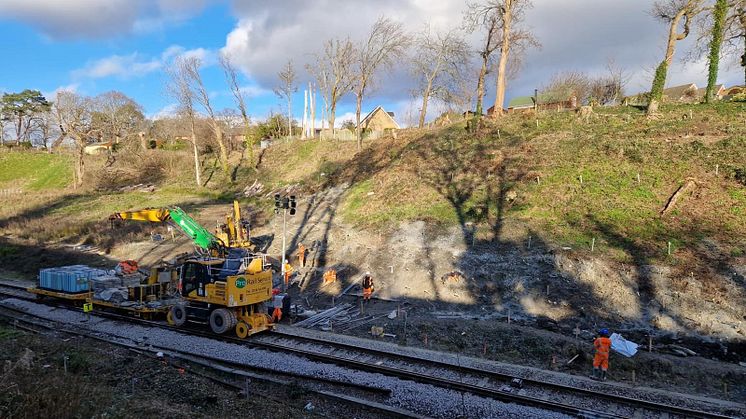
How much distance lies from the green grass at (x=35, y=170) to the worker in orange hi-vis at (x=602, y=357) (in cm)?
6565

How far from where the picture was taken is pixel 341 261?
2544 centimetres

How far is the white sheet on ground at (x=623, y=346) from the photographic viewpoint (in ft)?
46.2

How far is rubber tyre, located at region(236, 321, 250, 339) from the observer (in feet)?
51.1

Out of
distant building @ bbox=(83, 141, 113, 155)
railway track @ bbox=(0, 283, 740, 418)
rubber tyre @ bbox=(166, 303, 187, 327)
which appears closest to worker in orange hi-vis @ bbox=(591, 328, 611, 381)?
railway track @ bbox=(0, 283, 740, 418)

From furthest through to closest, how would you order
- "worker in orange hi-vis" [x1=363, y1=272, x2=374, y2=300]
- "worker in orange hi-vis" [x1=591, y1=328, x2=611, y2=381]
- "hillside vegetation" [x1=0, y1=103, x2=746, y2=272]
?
"hillside vegetation" [x1=0, y1=103, x2=746, y2=272], "worker in orange hi-vis" [x1=363, y1=272, x2=374, y2=300], "worker in orange hi-vis" [x1=591, y1=328, x2=611, y2=381]

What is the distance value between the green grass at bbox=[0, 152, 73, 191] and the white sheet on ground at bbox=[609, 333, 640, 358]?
6554cm

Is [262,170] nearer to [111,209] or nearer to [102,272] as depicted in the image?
[111,209]

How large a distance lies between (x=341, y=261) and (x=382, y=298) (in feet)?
17.3

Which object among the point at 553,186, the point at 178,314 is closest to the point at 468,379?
the point at 178,314

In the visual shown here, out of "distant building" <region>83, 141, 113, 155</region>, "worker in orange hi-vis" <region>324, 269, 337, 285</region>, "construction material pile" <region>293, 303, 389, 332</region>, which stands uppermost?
"distant building" <region>83, 141, 113, 155</region>

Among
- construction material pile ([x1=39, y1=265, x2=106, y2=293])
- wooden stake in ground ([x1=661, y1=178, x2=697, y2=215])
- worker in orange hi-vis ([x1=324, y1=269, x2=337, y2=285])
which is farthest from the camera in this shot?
worker in orange hi-vis ([x1=324, y1=269, x2=337, y2=285])

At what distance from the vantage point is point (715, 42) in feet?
123

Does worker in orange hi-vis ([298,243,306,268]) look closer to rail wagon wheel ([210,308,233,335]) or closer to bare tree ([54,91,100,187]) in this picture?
rail wagon wheel ([210,308,233,335])

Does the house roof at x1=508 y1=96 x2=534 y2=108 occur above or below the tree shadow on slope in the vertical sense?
above
